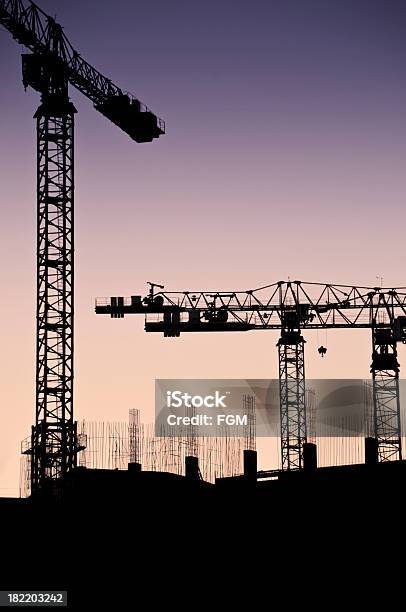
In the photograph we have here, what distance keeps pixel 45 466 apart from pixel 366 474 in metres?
18.4

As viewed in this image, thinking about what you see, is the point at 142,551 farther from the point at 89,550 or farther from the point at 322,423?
the point at 322,423

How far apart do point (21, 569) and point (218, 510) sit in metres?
8.30

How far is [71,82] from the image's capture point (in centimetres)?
5266

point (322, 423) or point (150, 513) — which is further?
point (322, 423)

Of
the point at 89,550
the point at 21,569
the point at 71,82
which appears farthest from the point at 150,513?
the point at 71,82

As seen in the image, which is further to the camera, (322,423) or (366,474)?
(322,423)

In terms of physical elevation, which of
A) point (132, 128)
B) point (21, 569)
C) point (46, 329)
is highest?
point (132, 128)

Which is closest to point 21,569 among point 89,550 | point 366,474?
point 89,550

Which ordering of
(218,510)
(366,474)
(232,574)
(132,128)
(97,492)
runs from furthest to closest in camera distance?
1. (132,128)
2. (97,492)
3. (366,474)
4. (218,510)
5. (232,574)

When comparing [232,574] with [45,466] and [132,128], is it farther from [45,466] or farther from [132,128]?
[132,128]

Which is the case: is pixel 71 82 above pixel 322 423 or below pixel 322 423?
above

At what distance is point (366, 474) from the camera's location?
126 ft

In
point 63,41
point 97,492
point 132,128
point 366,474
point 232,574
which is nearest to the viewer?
point 232,574

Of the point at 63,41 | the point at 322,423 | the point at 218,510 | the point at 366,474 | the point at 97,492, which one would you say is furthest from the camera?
the point at 322,423
